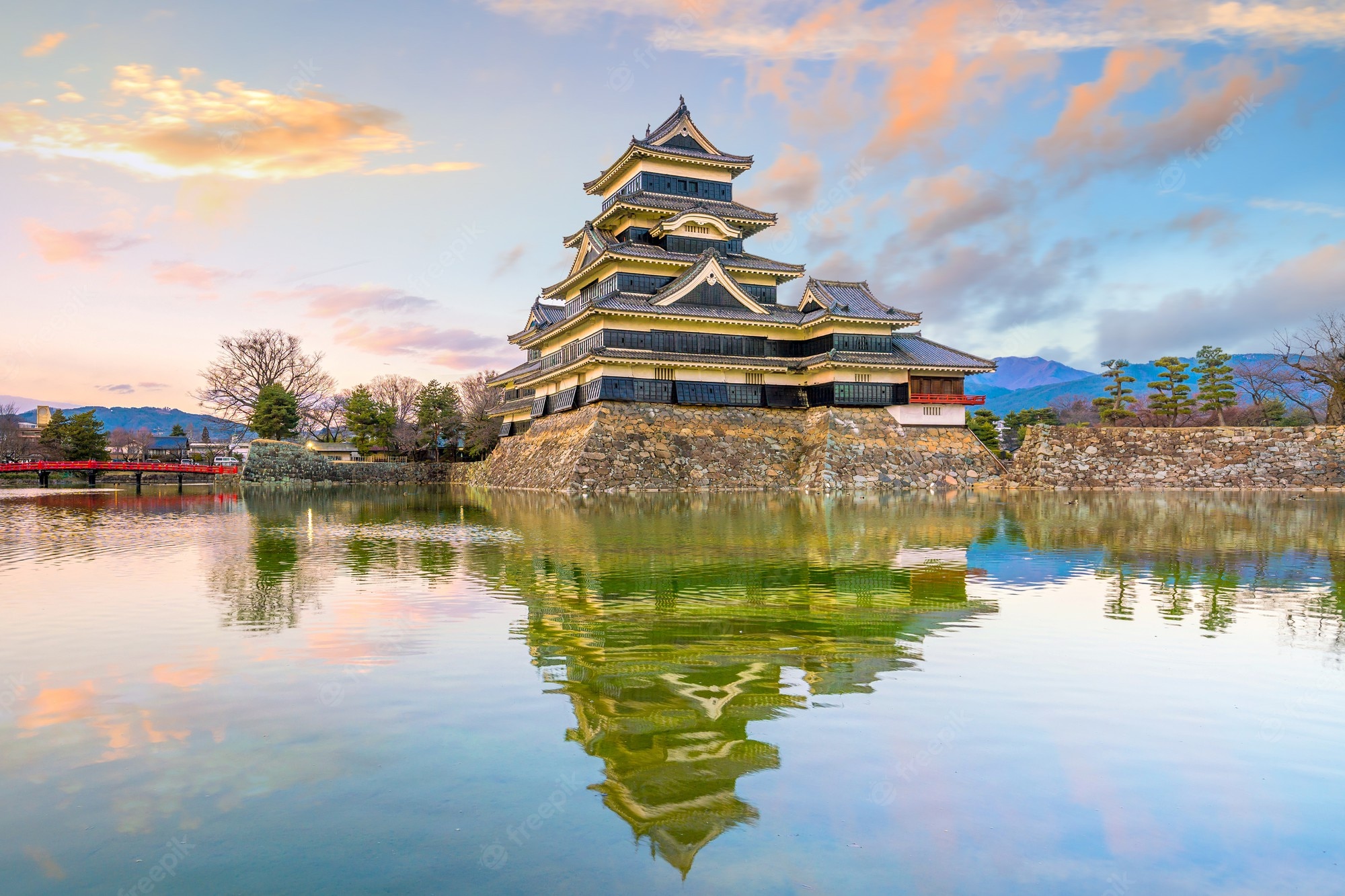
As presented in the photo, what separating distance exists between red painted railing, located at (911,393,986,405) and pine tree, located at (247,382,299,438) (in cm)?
4455

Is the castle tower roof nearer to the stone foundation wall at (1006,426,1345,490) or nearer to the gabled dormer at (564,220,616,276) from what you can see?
the gabled dormer at (564,220,616,276)

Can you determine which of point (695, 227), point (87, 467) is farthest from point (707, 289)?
point (87, 467)

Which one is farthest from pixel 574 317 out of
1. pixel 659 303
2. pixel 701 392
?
pixel 701 392

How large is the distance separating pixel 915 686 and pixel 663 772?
8.51 ft

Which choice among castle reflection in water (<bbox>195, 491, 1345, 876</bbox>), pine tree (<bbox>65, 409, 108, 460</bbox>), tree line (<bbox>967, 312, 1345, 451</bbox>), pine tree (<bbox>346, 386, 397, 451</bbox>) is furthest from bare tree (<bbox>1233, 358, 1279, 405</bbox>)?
pine tree (<bbox>65, 409, 108, 460</bbox>)

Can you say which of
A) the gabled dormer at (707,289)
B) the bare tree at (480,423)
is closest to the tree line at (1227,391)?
the gabled dormer at (707,289)

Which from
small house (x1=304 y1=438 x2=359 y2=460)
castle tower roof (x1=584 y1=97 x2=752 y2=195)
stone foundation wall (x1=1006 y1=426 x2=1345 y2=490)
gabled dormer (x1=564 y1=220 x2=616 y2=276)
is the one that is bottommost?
stone foundation wall (x1=1006 y1=426 x2=1345 y2=490)

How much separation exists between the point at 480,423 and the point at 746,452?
99.1 ft

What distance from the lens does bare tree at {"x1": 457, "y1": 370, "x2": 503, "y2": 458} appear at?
6638cm

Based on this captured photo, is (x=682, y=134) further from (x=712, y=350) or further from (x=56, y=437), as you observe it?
(x=56, y=437)

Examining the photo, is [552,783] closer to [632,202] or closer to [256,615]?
[256,615]

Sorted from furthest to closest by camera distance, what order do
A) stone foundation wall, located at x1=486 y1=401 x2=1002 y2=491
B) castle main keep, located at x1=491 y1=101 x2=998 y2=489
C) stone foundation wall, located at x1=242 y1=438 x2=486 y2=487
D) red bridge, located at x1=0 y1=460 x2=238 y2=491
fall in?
stone foundation wall, located at x1=242 y1=438 x2=486 y2=487, red bridge, located at x1=0 y1=460 x2=238 y2=491, castle main keep, located at x1=491 y1=101 x2=998 y2=489, stone foundation wall, located at x1=486 y1=401 x2=1002 y2=491

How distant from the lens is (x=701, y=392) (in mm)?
44688

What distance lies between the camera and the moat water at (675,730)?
387cm
